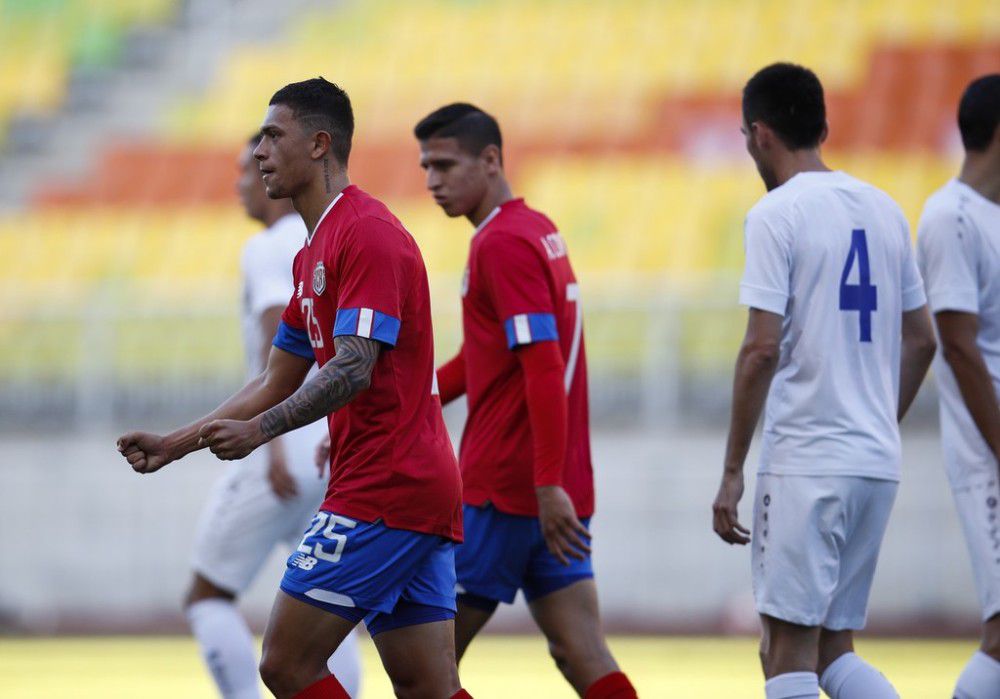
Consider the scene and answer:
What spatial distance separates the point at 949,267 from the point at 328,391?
2178 millimetres

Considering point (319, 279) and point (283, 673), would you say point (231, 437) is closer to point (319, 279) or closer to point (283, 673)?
point (319, 279)

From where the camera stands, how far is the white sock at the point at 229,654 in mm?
5875

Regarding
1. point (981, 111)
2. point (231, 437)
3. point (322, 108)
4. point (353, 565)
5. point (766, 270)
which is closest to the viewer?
point (231, 437)

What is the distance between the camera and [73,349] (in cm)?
1157

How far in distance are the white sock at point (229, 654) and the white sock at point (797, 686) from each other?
91.1 inches

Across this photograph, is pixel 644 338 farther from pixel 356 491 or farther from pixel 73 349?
pixel 356 491

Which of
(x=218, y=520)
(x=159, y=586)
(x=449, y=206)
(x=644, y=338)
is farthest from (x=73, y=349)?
(x=449, y=206)

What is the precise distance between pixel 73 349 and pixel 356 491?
8.00 m

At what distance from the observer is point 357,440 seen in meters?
4.14

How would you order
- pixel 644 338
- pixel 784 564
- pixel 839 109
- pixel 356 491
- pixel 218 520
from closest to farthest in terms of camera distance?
pixel 356 491 < pixel 784 564 < pixel 218 520 < pixel 644 338 < pixel 839 109

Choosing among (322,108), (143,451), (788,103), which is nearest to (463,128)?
(322,108)

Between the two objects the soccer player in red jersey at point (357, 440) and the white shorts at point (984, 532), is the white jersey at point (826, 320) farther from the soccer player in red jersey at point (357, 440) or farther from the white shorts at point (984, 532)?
the soccer player in red jersey at point (357, 440)

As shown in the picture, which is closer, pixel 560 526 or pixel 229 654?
pixel 560 526

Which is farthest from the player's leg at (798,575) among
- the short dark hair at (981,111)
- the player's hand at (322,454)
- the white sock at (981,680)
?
the player's hand at (322,454)
